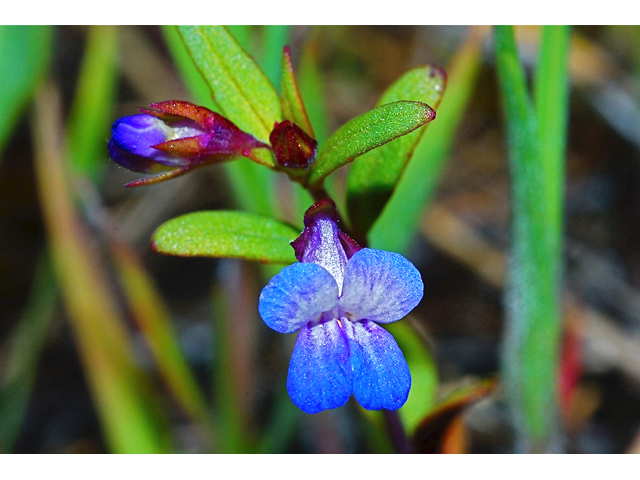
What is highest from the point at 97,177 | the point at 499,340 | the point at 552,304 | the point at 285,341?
the point at 97,177

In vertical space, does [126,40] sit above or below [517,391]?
above

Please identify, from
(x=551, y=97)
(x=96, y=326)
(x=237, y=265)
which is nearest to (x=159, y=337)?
(x=96, y=326)

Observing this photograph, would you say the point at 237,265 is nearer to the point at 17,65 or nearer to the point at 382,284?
the point at 17,65

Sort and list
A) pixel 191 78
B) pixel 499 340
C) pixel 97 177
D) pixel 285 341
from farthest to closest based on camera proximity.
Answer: pixel 97 177, pixel 499 340, pixel 285 341, pixel 191 78

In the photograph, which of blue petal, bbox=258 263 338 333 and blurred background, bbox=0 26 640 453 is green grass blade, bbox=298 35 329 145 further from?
blue petal, bbox=258 263 338 333

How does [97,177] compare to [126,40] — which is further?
[126,40]

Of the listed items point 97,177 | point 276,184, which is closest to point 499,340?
point 276,184

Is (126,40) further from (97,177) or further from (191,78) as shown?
(191,78)
